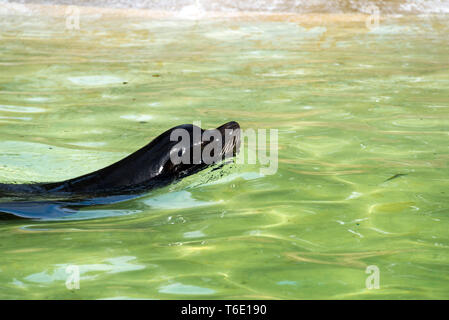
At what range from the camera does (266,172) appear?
4617mm

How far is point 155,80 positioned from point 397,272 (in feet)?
18.7

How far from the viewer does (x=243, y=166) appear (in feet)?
15.5

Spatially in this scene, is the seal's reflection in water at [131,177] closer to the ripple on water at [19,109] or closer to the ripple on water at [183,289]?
the ripple on water at [183,289]

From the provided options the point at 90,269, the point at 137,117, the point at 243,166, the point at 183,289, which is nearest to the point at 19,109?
the point at 137,117

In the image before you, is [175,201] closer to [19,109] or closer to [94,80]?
[19,109]

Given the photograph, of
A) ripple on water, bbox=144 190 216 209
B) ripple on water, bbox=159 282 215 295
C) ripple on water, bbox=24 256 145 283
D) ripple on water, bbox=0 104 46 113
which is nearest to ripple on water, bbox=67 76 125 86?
ripple on water, bbox=0 104 46 113

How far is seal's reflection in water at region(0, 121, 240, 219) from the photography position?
3939 mm

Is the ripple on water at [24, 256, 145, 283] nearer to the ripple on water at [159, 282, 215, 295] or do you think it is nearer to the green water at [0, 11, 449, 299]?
the green water at [0, 11, 449, 299]

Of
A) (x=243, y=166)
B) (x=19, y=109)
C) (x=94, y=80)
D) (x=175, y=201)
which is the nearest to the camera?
(x=175, y=201)

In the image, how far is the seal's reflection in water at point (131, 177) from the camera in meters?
3.94

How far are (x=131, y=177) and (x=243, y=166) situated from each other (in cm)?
91

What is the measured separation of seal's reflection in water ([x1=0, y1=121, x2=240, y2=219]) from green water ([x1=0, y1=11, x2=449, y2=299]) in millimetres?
88

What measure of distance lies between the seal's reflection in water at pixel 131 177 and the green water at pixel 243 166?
9 cm
